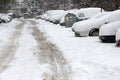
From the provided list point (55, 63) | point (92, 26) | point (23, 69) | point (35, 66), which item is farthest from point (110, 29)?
point (23, 69)

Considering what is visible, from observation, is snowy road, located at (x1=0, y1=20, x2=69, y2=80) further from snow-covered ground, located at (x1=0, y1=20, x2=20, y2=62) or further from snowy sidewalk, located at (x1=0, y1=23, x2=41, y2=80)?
snow-covered ground, located at (x1=0, y1=20, x2=20, y2=62)

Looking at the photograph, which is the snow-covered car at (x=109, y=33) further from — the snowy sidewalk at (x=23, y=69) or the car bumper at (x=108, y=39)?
the snowy sidewalk at (x=23, y=69)

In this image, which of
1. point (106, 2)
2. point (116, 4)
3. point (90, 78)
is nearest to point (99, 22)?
point (90, 78)

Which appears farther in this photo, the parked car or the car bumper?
the parked car

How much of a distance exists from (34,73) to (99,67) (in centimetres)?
180

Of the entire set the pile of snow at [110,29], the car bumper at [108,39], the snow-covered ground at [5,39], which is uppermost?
the pile of snow at [110,29]

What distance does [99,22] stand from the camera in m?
19.3

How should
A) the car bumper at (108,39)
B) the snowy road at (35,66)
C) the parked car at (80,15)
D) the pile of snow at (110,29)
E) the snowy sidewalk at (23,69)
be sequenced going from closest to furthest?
the snowy sidewalk at (23,69), the snowy road at (35,66), the pile of snow at (110,29), the car bumper at (108,39), the parked car at (80,15)

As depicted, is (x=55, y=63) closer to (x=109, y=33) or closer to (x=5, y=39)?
(x=109, y=33)

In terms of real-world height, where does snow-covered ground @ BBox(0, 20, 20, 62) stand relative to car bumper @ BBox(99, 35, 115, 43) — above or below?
below

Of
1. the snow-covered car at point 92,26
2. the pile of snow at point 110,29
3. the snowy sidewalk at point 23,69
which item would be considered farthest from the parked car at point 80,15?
the snowy sidewalk at point 23,69

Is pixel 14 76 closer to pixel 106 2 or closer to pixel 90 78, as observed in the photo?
pixel 90 78

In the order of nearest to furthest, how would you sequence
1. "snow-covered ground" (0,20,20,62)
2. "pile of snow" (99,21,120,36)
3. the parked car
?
"snow-covered ground" (0,20,20,62), "pile of snow" (99,21,120,36), the parked car

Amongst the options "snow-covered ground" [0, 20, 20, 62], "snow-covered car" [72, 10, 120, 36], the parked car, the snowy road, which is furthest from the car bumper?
the parked car
